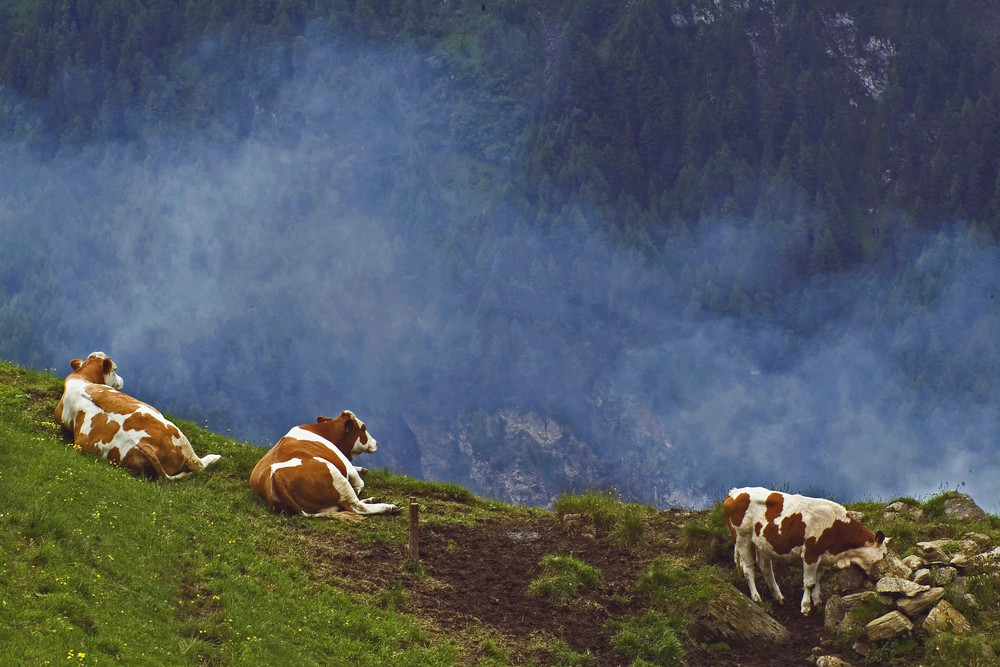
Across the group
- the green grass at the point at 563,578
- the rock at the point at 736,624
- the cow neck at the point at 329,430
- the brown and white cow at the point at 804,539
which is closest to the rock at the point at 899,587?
the brown and white cow at the point at 804,539

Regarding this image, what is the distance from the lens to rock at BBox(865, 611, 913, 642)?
53.3ft

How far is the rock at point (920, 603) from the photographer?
16547 mm

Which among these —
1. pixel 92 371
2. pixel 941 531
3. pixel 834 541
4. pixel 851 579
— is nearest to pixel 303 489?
pixel 92 371

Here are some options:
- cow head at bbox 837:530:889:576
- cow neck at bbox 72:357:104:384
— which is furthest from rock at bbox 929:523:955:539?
cow neck at bbox 72:357:104:384

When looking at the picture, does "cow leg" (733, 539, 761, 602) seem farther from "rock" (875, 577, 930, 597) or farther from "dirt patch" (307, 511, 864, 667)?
"rock" (875, 577, 930, 597)

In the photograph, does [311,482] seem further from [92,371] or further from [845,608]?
[845,608]

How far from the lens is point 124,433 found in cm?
1950

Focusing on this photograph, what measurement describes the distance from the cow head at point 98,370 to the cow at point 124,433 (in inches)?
37.1

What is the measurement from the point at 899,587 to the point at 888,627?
0.78 m

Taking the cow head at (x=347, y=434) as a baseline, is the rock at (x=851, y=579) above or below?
above

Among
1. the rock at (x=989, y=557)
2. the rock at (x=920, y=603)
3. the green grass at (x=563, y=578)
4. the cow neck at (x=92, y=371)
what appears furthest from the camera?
the cow neck at (x=92, y=371)

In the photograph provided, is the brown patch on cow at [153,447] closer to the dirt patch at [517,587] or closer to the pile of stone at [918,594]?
the dirt patch at [517,587]

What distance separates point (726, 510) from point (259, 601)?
7.87 m

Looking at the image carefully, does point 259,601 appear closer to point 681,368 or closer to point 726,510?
point 726,510
